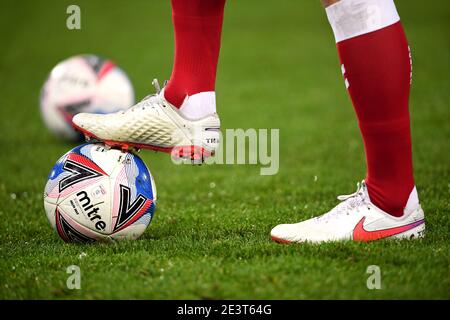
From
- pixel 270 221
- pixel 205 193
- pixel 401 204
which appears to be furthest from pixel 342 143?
pixel 401 204

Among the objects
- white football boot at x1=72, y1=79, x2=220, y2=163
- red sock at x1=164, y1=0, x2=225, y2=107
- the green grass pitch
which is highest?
red sock at x1=164, y1=0, x2=225, y2=107

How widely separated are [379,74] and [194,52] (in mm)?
1020

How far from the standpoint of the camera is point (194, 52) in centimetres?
362

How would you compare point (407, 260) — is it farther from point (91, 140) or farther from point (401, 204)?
point (91, 140)

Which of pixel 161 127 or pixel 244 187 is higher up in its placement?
pixel 161 127

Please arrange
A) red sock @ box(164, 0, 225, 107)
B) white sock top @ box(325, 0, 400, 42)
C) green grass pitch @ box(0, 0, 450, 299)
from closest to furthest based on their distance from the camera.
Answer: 1. green grass pitch @ box(0, 0, 450, 299)
2. white sock top @ box(325, 0, 400, 42)
3. red sock @ box(164, 0, 225, 107)

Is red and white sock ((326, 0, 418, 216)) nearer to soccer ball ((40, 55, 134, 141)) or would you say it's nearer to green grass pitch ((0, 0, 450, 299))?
green grass pitch ((0, 0, 450, 299))

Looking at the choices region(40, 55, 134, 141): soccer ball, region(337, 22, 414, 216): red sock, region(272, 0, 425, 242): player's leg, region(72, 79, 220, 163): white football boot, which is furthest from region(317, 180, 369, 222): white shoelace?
region(40, 55, 134, 141): soccer ball

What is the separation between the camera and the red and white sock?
10.2 feet

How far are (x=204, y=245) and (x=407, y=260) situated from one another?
1005mm

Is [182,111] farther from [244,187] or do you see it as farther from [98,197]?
[244,187]

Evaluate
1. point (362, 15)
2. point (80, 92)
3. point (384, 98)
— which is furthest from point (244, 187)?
point (362, 15)

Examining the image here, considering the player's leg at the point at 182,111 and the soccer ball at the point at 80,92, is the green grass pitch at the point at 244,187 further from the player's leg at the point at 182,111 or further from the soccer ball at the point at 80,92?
the player's leg at the point at 182,111
